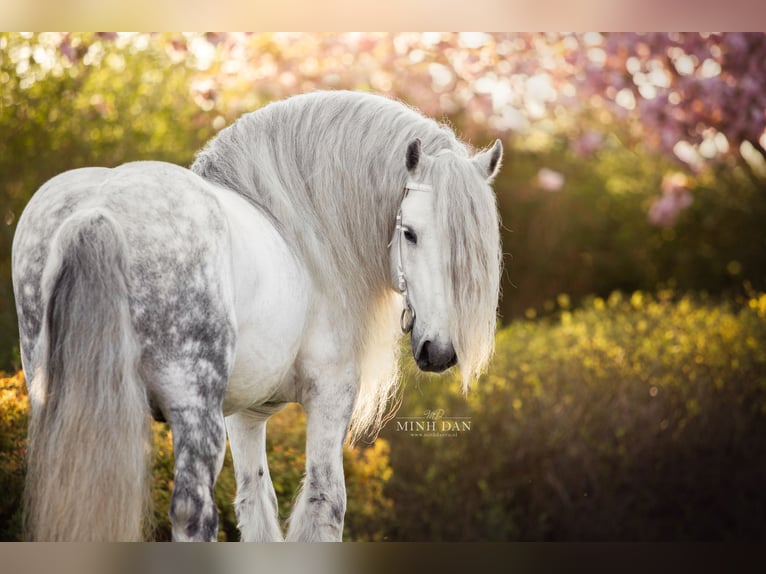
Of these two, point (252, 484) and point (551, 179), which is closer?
point (252, 484)

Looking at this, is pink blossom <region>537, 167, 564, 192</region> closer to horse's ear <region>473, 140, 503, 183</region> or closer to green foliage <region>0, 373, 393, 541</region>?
green foliage <region>0, 373, 393, 541</region>

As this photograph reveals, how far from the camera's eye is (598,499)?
3959mm

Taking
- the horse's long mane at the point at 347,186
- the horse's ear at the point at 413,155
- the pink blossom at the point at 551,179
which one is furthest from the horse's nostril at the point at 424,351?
the pink blossom at the point at 551,179

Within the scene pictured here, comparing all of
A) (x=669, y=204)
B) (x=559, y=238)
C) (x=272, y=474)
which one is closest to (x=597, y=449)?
(x=559, y=238)

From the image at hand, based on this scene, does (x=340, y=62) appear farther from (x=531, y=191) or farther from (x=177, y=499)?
(x=177, y=499)

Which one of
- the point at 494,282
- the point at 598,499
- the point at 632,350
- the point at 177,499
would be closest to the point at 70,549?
the point at 177,499

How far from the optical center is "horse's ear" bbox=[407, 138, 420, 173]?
2.51 meters

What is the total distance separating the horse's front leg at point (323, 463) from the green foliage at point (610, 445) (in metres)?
1.35

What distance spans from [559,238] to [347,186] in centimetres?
198

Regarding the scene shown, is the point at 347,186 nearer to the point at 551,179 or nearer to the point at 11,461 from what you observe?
the point at 11,461

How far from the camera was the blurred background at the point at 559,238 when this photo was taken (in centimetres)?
390

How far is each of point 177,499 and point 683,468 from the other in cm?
276

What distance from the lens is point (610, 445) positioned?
399cm

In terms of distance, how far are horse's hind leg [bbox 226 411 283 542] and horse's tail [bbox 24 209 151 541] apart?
724 mm
